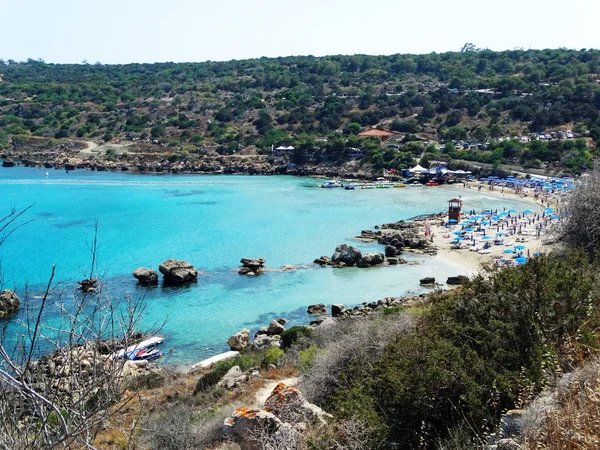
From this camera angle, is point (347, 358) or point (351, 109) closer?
point (347, 358)

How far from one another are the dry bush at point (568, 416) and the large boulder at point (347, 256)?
2544 cm

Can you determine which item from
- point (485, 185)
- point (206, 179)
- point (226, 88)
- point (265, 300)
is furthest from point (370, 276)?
point (226, 88)

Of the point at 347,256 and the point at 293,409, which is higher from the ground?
the point at 293,409

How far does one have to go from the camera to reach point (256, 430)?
307 inches

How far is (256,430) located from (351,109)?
85.5 m

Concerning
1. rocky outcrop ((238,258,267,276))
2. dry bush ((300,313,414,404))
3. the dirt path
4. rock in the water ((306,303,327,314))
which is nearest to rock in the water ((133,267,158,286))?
rocky outcrop ((238,258,267,276))

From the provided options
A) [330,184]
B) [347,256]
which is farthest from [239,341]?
[330,184]

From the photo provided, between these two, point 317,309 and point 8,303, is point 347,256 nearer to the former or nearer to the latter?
point 317,309

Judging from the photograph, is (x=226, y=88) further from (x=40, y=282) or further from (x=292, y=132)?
(x=40, y=282)

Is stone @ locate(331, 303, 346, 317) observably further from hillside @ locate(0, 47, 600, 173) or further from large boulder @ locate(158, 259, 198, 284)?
hillside @ locate(0, 47, 600, 173)

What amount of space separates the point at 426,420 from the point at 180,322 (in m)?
17.9

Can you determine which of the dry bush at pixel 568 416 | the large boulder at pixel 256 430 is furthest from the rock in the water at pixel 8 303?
the dry bush at pixel 568 416

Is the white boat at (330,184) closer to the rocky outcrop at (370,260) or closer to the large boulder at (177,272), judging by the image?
the rocky outcrop at (370,260)

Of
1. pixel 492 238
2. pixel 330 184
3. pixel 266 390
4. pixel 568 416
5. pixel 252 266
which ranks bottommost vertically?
pixel 252 266
